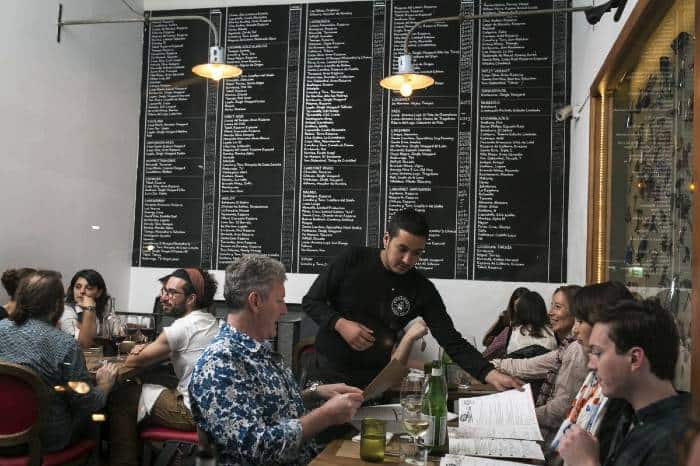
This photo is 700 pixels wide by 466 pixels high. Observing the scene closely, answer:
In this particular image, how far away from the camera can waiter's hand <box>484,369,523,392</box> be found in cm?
247

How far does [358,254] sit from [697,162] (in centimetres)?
164

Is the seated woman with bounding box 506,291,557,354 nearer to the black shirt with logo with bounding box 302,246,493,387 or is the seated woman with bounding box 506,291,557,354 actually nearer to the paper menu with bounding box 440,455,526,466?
the black shirt with logo with bounding box 302,246,493,387

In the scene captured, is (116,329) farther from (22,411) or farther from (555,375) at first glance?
(555,375)

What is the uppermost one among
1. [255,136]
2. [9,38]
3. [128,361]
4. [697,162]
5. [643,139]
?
[9,38]

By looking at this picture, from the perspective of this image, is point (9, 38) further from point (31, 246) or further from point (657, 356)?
point (657, 356)

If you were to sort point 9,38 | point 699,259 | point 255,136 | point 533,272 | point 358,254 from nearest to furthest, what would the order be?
point 699,259, point 358,254, point 9,38, point 533,272, point 255,136

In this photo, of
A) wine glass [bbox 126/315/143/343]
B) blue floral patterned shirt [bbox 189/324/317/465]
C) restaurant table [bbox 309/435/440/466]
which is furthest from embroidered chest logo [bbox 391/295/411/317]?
wine glass [bbox 126/315/143/343]

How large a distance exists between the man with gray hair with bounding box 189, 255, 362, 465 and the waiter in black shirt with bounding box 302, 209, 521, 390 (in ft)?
2.86

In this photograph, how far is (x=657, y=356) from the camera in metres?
1.54

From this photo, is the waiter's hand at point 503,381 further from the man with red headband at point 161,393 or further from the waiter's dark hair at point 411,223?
the man with red headband at point 161,393

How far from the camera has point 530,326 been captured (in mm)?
4258

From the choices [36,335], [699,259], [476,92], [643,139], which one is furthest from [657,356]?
[476,92]

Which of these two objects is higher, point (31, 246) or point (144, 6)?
point (144, 6)

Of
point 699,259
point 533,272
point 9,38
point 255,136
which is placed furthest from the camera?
point 255,136
